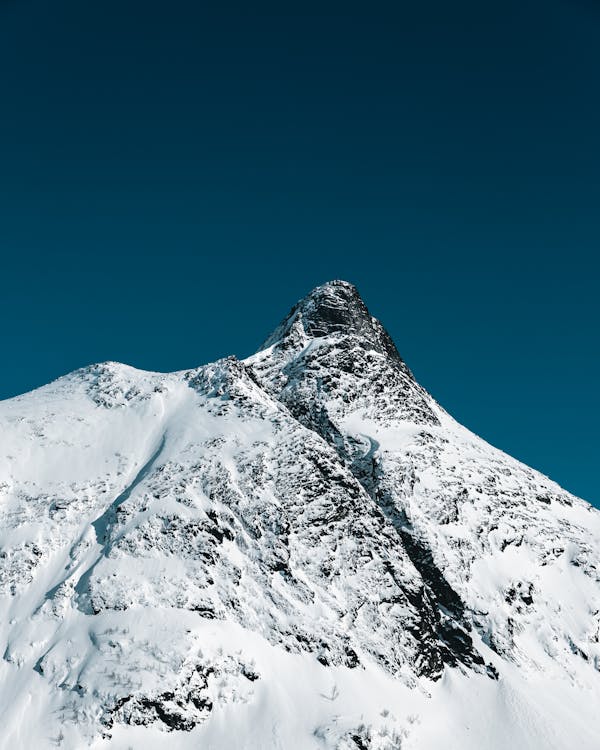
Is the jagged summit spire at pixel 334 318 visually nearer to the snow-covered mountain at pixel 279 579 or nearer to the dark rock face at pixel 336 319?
the dark rock face at pixel 336 319

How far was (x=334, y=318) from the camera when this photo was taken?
70938 millimetres

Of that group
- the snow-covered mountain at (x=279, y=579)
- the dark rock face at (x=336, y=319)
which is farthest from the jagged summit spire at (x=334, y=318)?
the snow-covered mountain at (x=279, y=579)

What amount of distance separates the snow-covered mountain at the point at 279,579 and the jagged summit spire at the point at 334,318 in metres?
13.1

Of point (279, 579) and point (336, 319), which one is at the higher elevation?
point (336, 319)

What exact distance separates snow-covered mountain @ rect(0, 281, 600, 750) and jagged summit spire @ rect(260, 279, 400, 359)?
13.1m

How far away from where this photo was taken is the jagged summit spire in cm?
6956

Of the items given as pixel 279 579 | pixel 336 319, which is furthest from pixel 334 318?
pixel 279 579

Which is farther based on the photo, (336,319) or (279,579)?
(336,319)

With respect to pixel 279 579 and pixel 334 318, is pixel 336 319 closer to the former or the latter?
pixel 334 318

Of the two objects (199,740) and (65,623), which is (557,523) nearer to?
(199,740)

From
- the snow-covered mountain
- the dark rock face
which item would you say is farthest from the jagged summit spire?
the snow-covered mountain

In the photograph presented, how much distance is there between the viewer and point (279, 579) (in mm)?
38375

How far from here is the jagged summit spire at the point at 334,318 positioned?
69.6m

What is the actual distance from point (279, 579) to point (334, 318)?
126 feet
